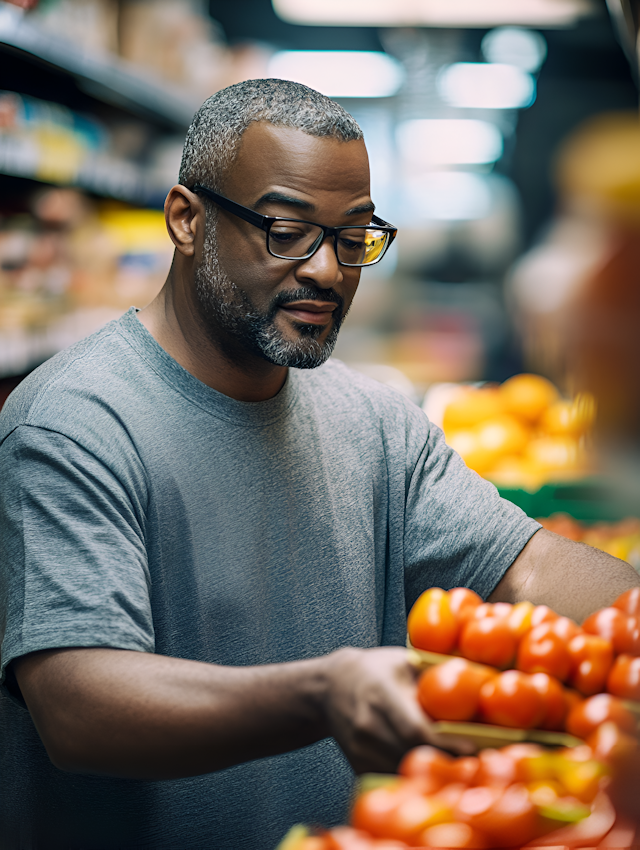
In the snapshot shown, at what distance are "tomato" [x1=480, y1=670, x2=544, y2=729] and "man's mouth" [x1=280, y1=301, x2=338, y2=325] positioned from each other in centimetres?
70

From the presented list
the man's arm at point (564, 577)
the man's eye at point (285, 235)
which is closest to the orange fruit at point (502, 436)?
the man's arm at point (564, 577)

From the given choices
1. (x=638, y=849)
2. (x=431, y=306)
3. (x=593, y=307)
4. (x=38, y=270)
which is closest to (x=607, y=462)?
(x=593, y=307)

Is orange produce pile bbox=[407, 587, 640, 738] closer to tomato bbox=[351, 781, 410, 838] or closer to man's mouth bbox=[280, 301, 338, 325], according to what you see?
tomato bbox=[351, 781, 410, 838]

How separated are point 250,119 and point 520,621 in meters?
0.86

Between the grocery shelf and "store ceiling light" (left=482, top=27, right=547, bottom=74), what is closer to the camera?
the grocery shelf

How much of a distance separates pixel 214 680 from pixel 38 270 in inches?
88.7

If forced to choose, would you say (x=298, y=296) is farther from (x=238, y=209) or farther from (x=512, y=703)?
(x=512, y=703)

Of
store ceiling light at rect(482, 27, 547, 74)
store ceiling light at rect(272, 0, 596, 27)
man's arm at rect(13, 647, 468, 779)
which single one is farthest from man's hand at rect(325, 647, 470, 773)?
store ceiling light at rect(482, 27, 547, 74)

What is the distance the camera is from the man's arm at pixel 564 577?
49.1 inches

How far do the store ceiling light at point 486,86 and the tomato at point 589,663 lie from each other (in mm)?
6509

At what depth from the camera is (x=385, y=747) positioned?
76cm

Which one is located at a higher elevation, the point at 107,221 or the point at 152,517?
the point at 107,221

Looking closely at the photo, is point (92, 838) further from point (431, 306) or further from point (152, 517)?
point (431, 306)

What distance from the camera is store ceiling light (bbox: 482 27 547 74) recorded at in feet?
20.8
